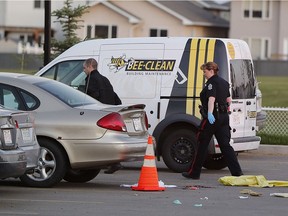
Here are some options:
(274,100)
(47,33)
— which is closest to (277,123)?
(47,33)

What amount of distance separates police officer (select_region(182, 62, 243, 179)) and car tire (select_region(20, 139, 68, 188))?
248 cm

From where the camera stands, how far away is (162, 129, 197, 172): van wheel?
49.1ft

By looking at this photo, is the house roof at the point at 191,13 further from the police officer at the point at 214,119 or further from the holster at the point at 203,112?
the police officer at the point at 214,119

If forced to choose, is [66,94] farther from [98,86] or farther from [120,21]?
[120,21]

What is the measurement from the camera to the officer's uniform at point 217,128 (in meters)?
13.7

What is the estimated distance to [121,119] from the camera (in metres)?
12.2

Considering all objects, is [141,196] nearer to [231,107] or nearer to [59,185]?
[59,185]

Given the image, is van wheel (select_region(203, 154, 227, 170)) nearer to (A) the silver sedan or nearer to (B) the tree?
(A) the silver sedan

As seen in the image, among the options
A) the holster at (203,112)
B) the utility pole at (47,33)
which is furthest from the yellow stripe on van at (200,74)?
the utility pole at (47,33)

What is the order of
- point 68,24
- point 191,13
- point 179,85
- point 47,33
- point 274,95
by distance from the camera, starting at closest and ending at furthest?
point 179,85 → point 47,33 → point 68,24 → point 274,95 → point 191,13

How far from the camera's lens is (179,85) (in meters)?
14.9

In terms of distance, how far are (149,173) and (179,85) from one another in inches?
117

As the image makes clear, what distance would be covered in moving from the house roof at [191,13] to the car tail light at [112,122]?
171ft

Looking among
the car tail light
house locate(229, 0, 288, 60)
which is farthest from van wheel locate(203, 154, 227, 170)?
house locate(229, 0, 288, 60)
